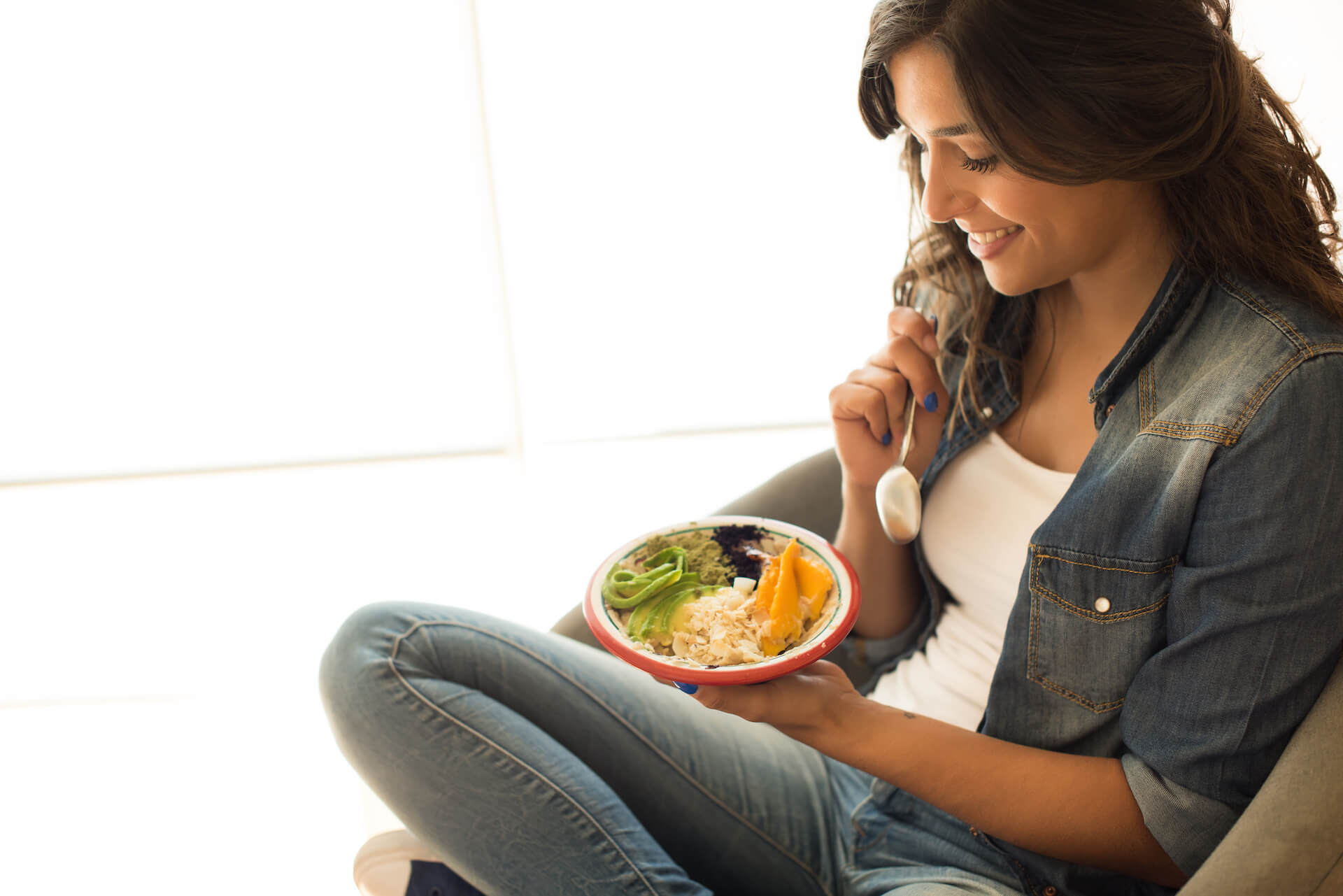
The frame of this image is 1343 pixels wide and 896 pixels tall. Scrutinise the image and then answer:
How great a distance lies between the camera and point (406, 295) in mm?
3270

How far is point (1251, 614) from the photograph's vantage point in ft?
2.63

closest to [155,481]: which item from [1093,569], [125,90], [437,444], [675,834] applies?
[437,444]

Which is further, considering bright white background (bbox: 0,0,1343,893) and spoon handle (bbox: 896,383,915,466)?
bright white background (bbox: 0,0,1343,893)

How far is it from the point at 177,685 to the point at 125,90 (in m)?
1.99

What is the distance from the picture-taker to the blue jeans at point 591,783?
1000 mm

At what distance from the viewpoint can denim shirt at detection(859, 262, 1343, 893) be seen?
80 centimetres

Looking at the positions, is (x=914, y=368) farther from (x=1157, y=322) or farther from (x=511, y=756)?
(x=511, y=756)

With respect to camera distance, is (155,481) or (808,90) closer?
(808,90)

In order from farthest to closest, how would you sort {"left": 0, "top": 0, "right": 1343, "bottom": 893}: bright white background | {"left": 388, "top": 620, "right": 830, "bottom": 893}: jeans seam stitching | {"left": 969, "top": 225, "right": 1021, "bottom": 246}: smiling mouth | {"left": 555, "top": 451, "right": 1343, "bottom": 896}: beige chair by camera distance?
{"left": 0, "top": 0, "right": 1343, "bottom": 893}: bright white background < {"left": 388, "top": 620, "right": 830, "bottom": 893}: jeans seam stitching < {"left": 969, "top": 225, "right": 1021, "bottom": 246}: smiling mouth < {"left": 555, "top": 451, "right": 1343, "bottom": 896}: beige chair

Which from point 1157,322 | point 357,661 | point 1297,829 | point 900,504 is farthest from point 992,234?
point 357,661

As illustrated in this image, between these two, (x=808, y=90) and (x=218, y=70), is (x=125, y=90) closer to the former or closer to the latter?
(x=218, y=70)

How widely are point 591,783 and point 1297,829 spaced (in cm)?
66

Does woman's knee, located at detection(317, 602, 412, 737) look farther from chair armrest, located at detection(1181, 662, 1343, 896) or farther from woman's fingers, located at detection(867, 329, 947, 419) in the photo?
chair armrest, located at detection(1181, 662, 1343, 896)

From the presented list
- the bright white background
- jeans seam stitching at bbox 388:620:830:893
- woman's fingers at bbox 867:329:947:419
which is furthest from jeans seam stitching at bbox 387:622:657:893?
the bright white background
